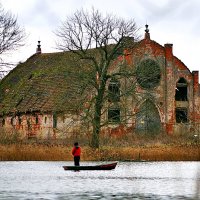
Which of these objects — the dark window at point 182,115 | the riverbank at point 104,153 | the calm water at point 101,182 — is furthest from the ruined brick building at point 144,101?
the calm water at point 101,182

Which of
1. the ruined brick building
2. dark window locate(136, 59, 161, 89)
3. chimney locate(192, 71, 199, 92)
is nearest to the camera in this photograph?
dark window locate(136, 59, 161, 89)

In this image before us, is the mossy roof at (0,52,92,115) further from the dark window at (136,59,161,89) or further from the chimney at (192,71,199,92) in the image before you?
the chimney at (192,71,199,92)

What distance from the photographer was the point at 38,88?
7169cm

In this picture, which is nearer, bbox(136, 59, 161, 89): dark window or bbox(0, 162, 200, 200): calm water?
bbox(0, 162, 200, 200): calm water

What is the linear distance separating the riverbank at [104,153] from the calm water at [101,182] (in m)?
0.63

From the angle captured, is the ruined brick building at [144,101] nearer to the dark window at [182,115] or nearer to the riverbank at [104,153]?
the dark window at [182,115]

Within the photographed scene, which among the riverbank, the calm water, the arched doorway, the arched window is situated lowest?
the calm water

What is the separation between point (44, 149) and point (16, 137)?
6.25m

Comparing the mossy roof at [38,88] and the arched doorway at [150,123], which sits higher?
the mossy roof at [38,88]

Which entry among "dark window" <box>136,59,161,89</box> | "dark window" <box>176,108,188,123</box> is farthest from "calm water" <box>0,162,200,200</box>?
"dark window" <box>176,108,188,123</box>

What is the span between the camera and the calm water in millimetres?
26734

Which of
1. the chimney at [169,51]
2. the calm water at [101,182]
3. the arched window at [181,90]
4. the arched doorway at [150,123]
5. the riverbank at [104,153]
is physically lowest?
the calm water at [101,182]

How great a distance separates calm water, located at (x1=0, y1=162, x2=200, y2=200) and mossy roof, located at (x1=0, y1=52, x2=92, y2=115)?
1808cm

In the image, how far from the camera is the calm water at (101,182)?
26734 millimetres
